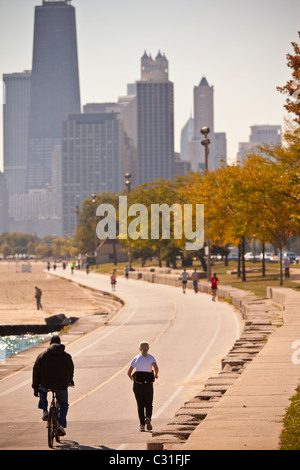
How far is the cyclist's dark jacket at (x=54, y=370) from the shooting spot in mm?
14297

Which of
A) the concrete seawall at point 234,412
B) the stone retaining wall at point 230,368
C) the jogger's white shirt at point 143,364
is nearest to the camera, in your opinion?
the concrete seawall at point 234,412

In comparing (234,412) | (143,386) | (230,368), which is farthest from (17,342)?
(234,412)

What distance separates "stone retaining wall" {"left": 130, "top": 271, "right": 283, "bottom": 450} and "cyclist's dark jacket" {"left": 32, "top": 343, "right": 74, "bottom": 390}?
1976 mm

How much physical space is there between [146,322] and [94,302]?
76.0 feet

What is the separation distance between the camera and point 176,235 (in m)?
79.2

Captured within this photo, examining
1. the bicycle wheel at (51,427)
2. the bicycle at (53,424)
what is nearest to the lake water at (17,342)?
the bicycle at (53,424)

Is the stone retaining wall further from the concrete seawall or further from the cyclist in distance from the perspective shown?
the cyclist in distance

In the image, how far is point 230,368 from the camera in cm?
2083

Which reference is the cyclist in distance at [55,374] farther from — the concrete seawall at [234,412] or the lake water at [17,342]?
the lake water at [17,342]

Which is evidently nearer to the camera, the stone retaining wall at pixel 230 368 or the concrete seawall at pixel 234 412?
the concrete seawall at pixel 234 412

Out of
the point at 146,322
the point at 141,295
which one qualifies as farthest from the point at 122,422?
the point at 141,295

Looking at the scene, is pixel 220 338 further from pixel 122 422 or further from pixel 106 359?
pixel 122 422

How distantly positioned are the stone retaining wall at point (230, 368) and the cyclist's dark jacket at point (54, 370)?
1976mm
